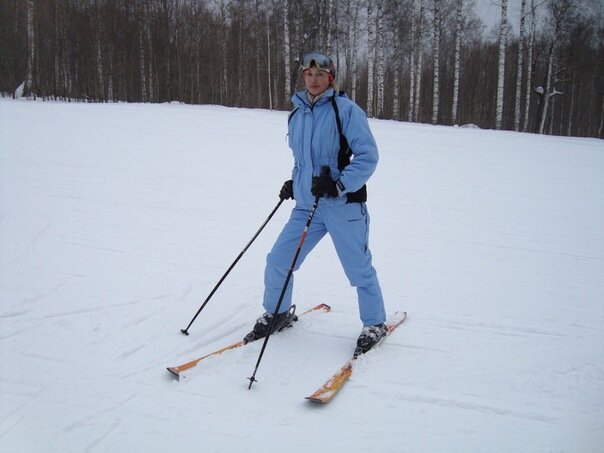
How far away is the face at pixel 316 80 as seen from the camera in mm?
2867

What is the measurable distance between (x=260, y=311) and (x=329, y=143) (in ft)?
5.43

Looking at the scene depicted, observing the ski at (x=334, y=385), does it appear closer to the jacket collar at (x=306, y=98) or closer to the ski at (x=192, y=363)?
the ski at (x=192, y=363)

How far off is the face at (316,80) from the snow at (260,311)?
1.81 m

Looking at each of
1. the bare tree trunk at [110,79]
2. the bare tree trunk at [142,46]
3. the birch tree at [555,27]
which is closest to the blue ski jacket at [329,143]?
the bare tree trunk at [142,46]

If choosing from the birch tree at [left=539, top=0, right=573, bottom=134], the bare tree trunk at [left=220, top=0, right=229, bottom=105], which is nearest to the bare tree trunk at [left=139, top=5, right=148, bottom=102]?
the bare tree trunk at [left=220, top=0, right=229, bottom=105]

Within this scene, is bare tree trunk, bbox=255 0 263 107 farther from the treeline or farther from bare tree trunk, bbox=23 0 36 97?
bare tree trunk, bbox=23 0 36 97

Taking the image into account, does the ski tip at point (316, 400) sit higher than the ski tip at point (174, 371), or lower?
lower

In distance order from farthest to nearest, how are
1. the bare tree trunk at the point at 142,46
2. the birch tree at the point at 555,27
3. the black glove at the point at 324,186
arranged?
1. the bare tree trunk at the point at 142,46
2. the birch tree at the point at 555,27
3. the black glove at the point at 324,186

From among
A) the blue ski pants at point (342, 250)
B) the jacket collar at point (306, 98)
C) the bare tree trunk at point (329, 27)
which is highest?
the bare tree trunk at point (329, 27)

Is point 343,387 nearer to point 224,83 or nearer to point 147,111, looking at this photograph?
point 147,111

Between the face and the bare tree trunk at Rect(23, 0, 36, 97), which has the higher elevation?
the bare tree trunk at Rect(23, 0, 36, 97)

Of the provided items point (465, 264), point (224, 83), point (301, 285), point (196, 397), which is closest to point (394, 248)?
point (465, 264)

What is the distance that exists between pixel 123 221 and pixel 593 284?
5.63 m

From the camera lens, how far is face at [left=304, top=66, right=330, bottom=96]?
2867mm
